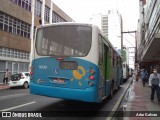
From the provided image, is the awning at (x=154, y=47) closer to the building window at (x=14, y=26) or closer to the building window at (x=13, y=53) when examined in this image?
the building window at (x=13, y=53)

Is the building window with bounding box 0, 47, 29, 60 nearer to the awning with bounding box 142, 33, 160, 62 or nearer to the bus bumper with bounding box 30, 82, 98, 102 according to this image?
the awning with bounding box 142, 33, 160, 62

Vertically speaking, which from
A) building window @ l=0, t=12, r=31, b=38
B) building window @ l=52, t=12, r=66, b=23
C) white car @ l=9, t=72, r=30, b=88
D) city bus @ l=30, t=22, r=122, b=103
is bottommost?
white car @ l=9, t=72, r=30, b=88

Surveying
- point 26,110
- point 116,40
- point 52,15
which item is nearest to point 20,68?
point 52,15

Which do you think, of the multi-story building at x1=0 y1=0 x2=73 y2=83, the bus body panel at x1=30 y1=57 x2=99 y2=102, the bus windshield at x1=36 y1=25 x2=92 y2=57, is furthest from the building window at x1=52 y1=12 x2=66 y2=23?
the bus body panel at x1=30 y1=57 x2=99 y2=102

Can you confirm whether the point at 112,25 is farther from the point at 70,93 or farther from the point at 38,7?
the point at 70,93

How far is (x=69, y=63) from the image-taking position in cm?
947

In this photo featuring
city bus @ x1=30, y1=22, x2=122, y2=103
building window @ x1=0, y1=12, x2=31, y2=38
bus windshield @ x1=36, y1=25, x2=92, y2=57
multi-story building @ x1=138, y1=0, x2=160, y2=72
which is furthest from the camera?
building window @ x1=0, y1=12, x2=31, y2=38

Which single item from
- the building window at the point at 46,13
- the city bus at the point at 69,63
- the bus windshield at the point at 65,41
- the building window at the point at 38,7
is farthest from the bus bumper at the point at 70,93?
the building window at the point at 46,13

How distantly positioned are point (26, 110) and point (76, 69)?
2453mm

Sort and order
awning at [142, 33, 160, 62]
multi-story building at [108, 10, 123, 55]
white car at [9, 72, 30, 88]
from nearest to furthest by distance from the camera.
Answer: awning at [142, 33, 160, 62] → white car at [9, 72, 30, 88] → multi-story building at [108, 10, 123, 55]

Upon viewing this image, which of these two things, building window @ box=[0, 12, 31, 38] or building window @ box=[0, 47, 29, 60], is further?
building window @ box=[0, 12, 31, 38]

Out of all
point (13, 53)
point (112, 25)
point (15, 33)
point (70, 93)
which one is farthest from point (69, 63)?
point (112, 25)

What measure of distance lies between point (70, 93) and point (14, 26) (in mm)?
24500

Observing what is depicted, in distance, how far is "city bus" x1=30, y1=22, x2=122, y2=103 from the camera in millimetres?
9203
